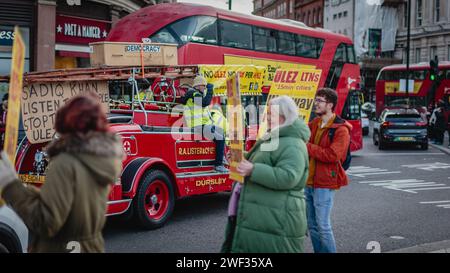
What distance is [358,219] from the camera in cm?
959

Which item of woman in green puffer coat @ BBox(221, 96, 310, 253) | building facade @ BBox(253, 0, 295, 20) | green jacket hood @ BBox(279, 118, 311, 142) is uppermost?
building facade @ BBox(253, 0, 295, 20)

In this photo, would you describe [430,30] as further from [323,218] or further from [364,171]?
[323,218]

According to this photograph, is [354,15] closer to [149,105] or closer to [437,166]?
[437,166]

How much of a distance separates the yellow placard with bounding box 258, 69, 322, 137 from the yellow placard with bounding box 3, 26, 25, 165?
16.7 ft

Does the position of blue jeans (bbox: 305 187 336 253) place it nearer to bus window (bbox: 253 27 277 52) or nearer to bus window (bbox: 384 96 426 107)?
bus window (bbox: 253 27 277 52)

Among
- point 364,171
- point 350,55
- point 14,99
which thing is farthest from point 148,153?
point 350,55

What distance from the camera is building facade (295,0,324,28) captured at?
271 ft

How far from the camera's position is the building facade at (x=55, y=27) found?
20062 millimetres

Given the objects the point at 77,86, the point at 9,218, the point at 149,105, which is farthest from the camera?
the point at 149,105

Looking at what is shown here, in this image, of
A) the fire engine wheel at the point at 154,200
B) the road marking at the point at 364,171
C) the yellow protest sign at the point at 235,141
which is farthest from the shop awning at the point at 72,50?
the yellow protest sign at the point at 235,141

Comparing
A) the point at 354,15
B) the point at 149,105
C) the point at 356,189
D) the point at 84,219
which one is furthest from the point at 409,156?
the point at 354,15

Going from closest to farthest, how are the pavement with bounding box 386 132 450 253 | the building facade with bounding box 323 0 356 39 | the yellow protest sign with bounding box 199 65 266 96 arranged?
the pavement with bounding box 386 132 450 253
the yellow protest sign with bounding box 199 65 266 96
the building facade with bounding box 323 0 356 39

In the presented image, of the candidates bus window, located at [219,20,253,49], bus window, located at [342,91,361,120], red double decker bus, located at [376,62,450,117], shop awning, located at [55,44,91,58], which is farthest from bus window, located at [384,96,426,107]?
bus window, located at [219,20,253,49]

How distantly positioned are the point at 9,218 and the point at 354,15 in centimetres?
6811
